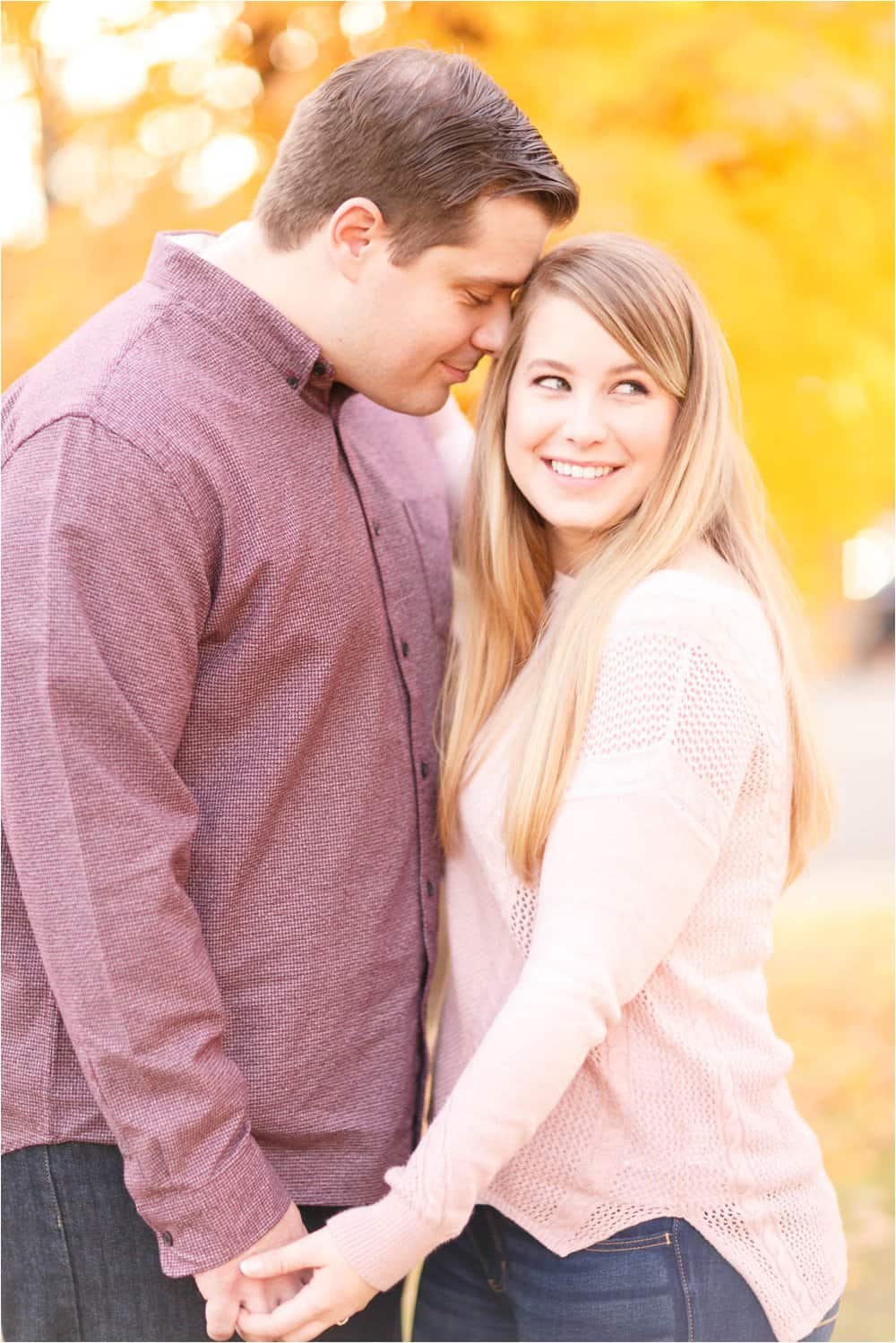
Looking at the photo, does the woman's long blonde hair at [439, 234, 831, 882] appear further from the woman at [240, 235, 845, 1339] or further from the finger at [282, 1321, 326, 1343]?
the finger at [282, 1321, 326, 1343]

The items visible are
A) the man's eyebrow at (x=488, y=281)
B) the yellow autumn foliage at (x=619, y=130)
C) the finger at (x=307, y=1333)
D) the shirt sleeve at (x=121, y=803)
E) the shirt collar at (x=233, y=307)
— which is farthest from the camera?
the yellow autumn foliage at (x=619, y=130)

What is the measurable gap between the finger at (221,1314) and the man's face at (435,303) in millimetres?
1294

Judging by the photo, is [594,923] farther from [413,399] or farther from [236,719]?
[413,399]

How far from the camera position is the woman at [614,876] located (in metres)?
1.69

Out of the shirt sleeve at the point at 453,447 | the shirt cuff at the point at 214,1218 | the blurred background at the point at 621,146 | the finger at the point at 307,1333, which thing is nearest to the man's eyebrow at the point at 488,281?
the shirt sleeve at the point at 453,447

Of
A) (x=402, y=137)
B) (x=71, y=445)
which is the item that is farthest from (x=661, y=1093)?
(x=402, y=137)

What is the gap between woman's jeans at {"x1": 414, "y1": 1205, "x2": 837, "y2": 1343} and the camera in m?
1.82

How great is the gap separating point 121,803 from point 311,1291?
67 centimetres

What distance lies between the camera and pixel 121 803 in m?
1.67

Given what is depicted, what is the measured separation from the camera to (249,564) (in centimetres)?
181

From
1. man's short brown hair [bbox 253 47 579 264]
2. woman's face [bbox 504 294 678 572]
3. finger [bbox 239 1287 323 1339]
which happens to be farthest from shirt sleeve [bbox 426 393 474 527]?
finger [bbox 239 1287 323 1339]

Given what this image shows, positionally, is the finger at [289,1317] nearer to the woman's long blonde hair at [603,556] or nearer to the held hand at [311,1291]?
the held hand at [311,1291]

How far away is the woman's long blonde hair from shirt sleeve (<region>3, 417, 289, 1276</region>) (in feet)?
1.54

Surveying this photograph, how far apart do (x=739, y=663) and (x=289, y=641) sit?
1.99 ft
